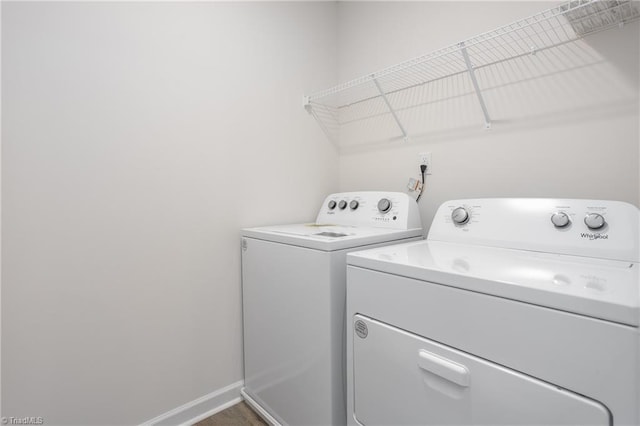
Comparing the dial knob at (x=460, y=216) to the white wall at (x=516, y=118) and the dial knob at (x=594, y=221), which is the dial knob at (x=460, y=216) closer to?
the white wall at (x=516, y=118)

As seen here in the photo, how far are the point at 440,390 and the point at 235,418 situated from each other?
1.12 m

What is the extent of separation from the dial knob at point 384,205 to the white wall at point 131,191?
22.0 inches

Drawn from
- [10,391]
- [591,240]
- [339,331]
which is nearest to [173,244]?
[10,391]

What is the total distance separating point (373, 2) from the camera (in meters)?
1.91

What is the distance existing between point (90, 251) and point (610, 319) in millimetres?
1543

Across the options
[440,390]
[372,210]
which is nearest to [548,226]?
[440,390]

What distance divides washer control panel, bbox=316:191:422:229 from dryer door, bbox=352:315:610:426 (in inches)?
24.8

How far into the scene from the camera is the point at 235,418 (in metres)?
1.49

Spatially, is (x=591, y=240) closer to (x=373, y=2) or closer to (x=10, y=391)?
(x=373, y=2)

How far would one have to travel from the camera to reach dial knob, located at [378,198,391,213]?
156 cm
